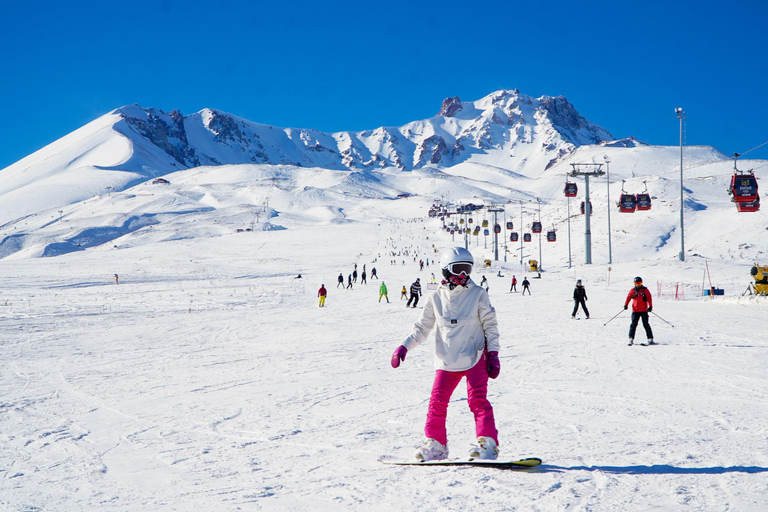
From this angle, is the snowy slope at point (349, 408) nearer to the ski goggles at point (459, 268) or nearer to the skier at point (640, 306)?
the skier at point (640, 306)

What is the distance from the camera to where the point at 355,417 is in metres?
6.45

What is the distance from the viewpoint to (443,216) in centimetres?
10694

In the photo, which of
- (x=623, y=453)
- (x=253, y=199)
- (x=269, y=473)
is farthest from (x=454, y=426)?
(x=253, y=199)

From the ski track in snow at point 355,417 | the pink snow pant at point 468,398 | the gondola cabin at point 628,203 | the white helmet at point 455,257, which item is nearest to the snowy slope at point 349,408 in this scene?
the ski track in snow at point 355,417

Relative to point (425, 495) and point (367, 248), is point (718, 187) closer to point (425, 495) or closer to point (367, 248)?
point (367, 248)

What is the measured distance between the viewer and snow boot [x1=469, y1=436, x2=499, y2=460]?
4.50m

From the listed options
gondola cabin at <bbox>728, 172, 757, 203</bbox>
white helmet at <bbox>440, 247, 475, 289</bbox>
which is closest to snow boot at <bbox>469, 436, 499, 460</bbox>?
white helmet at <bbox>440, 247, 475, 289</bbox>

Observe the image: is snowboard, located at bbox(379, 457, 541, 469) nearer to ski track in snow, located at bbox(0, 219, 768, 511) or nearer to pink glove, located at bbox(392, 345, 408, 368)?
ski track in snow, located at bbox(0, 219, 768, 511)

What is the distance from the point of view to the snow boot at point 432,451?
465 centimetres

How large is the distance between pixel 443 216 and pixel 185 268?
61600 millimetres

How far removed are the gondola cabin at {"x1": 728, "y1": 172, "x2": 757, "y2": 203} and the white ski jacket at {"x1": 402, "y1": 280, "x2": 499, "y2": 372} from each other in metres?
28.2

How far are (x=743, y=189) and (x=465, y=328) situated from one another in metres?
29.1

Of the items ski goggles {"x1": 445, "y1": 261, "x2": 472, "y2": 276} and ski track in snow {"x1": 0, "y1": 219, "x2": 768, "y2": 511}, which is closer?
ski track in snow {"x1": 0, "y1": 219, "x2": 768, "y2": 511}

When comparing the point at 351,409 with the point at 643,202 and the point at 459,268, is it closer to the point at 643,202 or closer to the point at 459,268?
the point at 459,268
